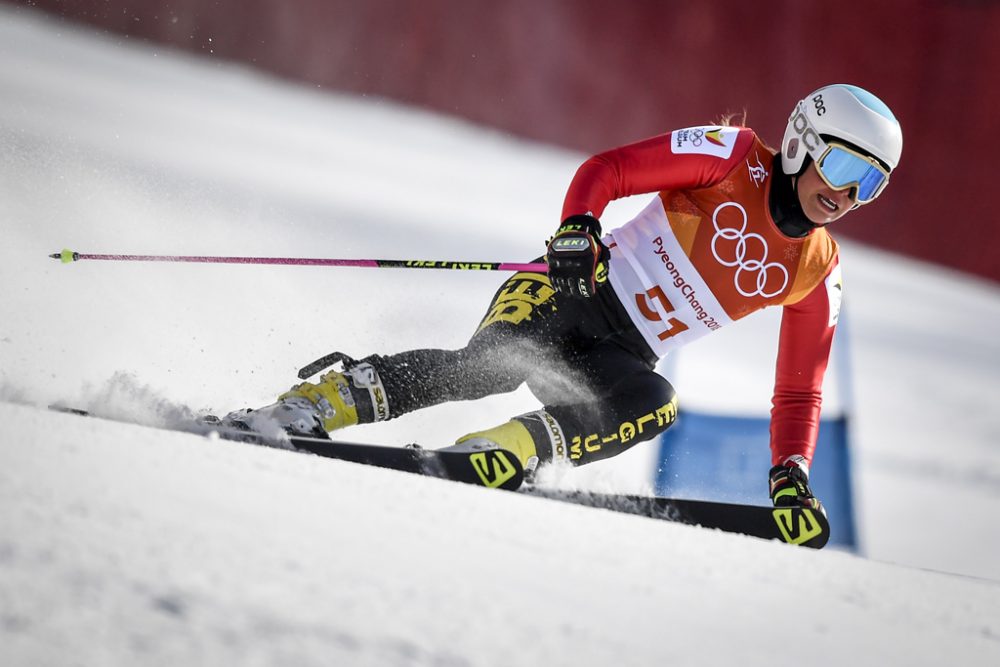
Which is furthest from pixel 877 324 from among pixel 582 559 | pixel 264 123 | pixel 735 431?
pixel 582 559

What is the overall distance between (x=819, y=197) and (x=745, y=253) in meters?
0.24

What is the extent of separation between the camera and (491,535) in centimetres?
159

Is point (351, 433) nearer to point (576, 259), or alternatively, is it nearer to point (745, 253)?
point (576, 259)

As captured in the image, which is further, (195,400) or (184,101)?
(184,101)

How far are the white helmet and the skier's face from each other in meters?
0.04

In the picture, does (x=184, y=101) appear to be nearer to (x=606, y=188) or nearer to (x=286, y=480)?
(x=606, y=188)

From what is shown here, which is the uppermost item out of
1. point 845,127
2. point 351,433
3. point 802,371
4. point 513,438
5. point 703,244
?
point 845,127

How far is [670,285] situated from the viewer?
9.66 ft

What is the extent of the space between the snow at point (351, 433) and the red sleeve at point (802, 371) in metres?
0.52

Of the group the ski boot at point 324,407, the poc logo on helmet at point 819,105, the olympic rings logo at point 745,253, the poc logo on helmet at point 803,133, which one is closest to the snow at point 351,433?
the ski boot at point 324,407

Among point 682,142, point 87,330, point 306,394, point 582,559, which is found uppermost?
point 682,142

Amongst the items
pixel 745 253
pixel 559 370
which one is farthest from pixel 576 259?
pixel 745 253

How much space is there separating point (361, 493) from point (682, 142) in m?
1.59

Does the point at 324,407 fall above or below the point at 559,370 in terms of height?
below
